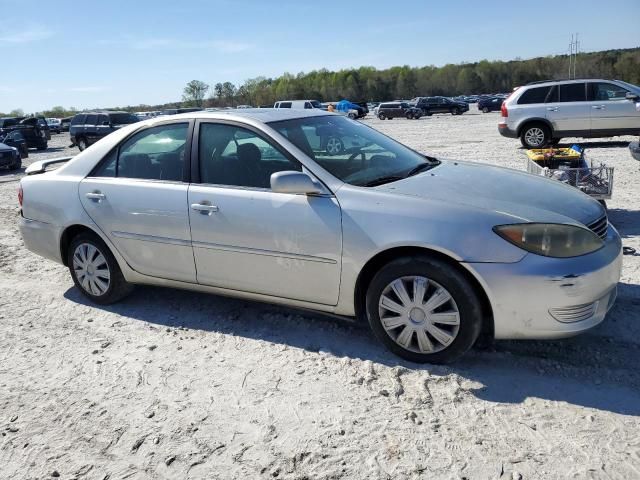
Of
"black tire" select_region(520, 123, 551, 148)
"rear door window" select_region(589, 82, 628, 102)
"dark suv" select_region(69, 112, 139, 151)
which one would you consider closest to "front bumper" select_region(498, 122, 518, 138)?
"black tire" select_region(520, 123, 551, 148)

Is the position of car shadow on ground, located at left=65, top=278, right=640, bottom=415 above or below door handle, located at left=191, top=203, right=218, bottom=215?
below

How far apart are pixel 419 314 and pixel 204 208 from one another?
1.72 metres

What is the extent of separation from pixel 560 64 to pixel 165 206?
125 m

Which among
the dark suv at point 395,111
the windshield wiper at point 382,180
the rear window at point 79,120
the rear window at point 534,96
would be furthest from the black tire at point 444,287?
the dark suv at point 395,111

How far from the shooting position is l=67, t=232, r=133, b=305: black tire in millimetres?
4758

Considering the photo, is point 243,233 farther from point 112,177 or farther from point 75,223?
point 75,223

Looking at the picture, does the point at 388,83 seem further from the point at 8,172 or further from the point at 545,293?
the point at 545,293

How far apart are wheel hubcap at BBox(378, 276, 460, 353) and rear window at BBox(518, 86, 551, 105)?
43.1ft

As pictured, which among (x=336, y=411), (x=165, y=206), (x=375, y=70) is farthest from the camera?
(x=375, y=70)

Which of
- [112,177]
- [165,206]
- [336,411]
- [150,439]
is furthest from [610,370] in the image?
[112,177]

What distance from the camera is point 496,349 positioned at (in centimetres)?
372

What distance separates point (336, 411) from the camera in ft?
10.3

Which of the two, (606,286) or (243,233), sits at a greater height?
(243,233)

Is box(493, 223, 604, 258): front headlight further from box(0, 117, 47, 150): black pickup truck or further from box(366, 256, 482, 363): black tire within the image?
box(0, 117, 47, 150): black pickup truck
